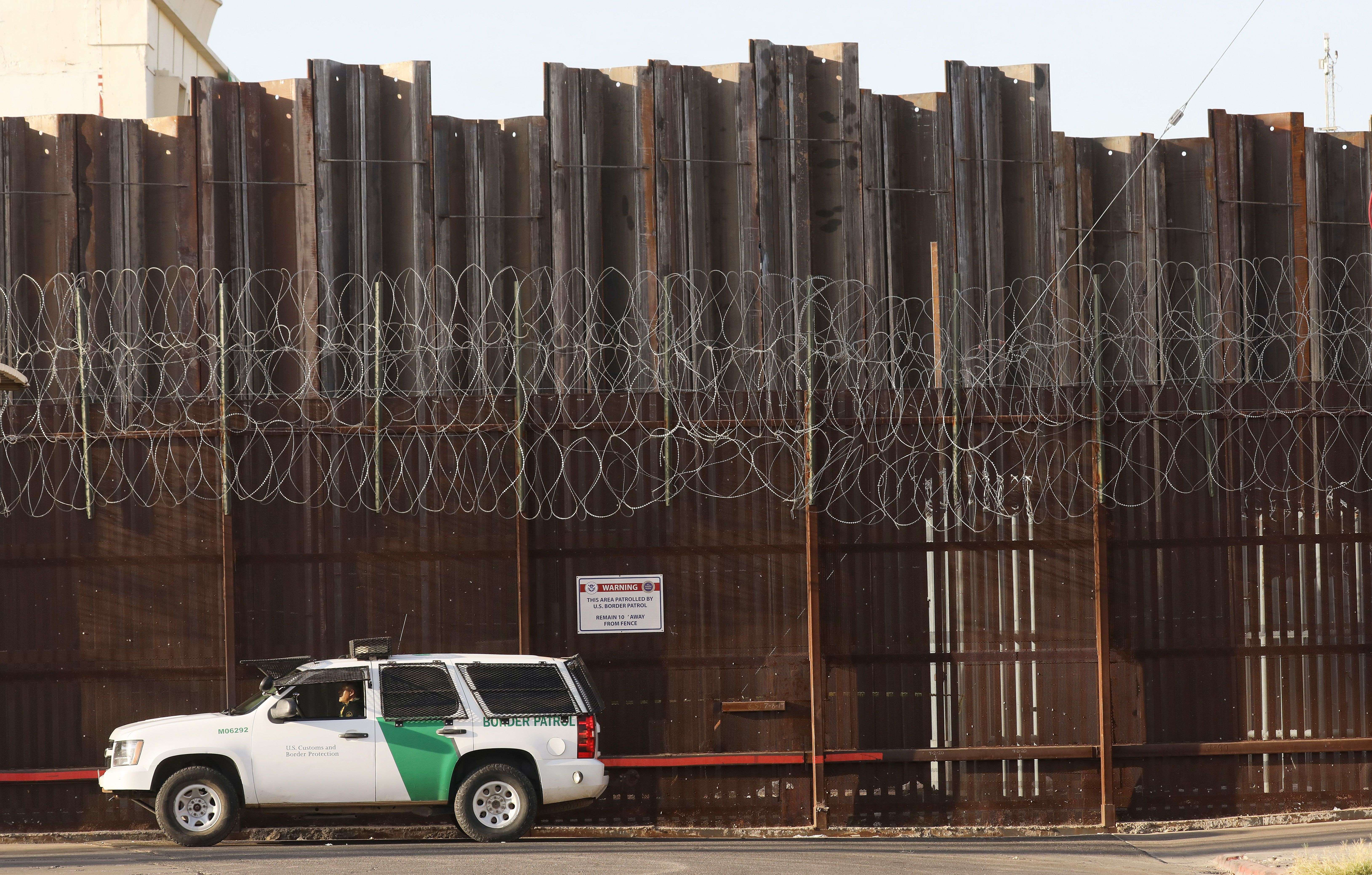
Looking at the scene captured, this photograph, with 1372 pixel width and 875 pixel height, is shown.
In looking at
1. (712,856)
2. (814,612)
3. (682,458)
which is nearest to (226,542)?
(682,458)

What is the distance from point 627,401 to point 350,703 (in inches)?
147

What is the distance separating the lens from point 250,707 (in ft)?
36.9

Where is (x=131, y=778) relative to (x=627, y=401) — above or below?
below

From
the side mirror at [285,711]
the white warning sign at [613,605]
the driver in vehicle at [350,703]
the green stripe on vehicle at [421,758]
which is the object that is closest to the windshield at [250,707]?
the side mirror at [285,711]

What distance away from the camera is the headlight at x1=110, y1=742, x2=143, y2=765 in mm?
10977

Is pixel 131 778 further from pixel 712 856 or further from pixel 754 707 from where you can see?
pixel 754 707

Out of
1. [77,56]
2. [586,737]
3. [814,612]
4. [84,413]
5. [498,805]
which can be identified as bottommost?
[498,805]

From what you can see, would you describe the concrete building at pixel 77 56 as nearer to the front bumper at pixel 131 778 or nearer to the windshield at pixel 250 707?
the windshield at pixel 250 707

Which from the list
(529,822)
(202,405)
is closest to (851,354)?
(529,822)

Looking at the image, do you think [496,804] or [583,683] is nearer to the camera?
[496,804]

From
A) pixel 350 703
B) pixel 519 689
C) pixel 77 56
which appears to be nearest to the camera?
pixel 350 703

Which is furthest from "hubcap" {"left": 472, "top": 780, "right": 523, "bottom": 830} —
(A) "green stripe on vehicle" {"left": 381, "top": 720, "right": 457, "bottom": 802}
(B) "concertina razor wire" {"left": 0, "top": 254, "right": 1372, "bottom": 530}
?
(B) "concertina razor wire" {"left": 0, "top": 254, "right": 1372, "bottom": 530}

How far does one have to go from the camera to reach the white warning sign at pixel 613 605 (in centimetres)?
1259

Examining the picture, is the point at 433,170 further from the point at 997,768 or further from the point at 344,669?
the point at 997,768
